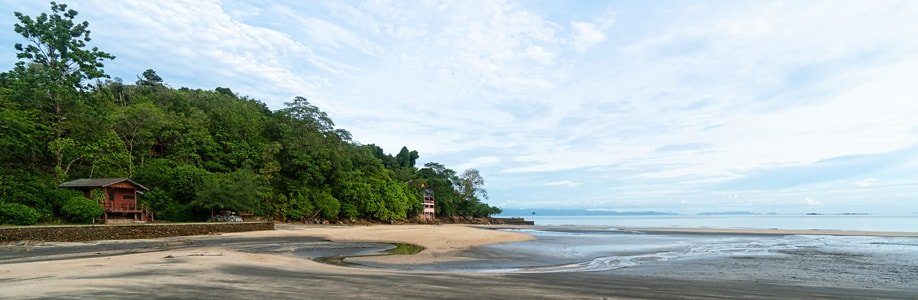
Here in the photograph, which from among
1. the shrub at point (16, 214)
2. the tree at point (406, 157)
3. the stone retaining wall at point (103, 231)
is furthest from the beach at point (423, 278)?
the tree at point (406, 157)

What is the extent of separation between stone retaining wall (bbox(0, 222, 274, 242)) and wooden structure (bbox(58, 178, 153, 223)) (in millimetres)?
6493

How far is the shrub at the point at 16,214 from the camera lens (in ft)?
100.0

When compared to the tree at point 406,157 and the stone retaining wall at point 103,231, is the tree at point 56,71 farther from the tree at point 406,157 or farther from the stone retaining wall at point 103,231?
the tree at point 406,157

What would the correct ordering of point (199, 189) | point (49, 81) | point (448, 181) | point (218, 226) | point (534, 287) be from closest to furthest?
1. point (534, 287)
2. point (218, 226)
3. point (49, 81)
4. point (199, 189)
5. point (448, 181)

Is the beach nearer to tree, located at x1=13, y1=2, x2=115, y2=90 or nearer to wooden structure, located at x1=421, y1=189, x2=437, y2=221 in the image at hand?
tree, located at x1=13, y1=2, x2=115, y2=90

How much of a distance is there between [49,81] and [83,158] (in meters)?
6.42

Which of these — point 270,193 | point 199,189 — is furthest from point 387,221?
point 199,189

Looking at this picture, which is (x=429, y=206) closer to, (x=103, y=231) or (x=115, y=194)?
(x=115, y=194)

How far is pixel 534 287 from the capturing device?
12781mm

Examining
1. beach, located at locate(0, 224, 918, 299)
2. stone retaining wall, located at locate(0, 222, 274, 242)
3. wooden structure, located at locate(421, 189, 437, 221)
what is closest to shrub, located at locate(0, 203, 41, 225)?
stone retaining wall, located at locate(0, 222, 274, 242)

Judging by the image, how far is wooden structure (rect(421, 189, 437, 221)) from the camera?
79.0m

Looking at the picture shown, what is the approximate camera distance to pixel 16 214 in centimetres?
3078

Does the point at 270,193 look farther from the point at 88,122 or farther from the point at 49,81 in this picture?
the point at 49,81

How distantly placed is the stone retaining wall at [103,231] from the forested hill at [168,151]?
6311 millimetres
